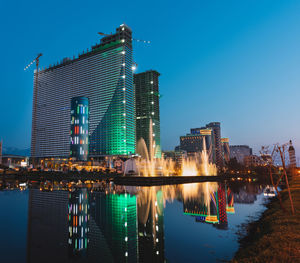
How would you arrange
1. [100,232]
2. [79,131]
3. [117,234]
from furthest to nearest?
[79,131], [100,232], [117,234]

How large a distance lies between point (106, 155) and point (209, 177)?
362 ft

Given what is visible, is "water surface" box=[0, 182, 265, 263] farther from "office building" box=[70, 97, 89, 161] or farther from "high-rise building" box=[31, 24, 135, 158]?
"high-rise building" box=[31, 24, 135, 158]

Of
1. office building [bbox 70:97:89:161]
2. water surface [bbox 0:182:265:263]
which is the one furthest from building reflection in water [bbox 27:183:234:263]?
office building [bbox 70:97:89:161]

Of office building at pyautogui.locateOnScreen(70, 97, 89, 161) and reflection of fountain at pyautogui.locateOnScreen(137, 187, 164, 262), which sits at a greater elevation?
office building at pyautogui.locateOnScreen(70, 97, 89, 161)

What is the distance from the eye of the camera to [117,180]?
64.1 m

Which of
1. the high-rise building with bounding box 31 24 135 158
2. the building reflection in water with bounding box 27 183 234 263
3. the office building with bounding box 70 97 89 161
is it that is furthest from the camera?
the high-rise building with bounding box 31 24 135 158

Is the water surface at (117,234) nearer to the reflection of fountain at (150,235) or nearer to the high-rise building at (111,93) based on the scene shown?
the reflection of fountain at (150,235)

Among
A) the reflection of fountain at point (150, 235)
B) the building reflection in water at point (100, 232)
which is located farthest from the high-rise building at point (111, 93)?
the reflection of fountain at point (150, 235)

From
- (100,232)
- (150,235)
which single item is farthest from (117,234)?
(150,235)

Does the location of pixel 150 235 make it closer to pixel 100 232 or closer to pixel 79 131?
pixel 100 232

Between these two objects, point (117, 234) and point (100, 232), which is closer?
point (117, 234)

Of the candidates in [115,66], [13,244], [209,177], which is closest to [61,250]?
[13,244]

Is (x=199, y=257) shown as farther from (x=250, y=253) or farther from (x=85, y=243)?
(x=85, y=243)

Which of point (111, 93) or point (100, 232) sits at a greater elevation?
point (111, 93)
